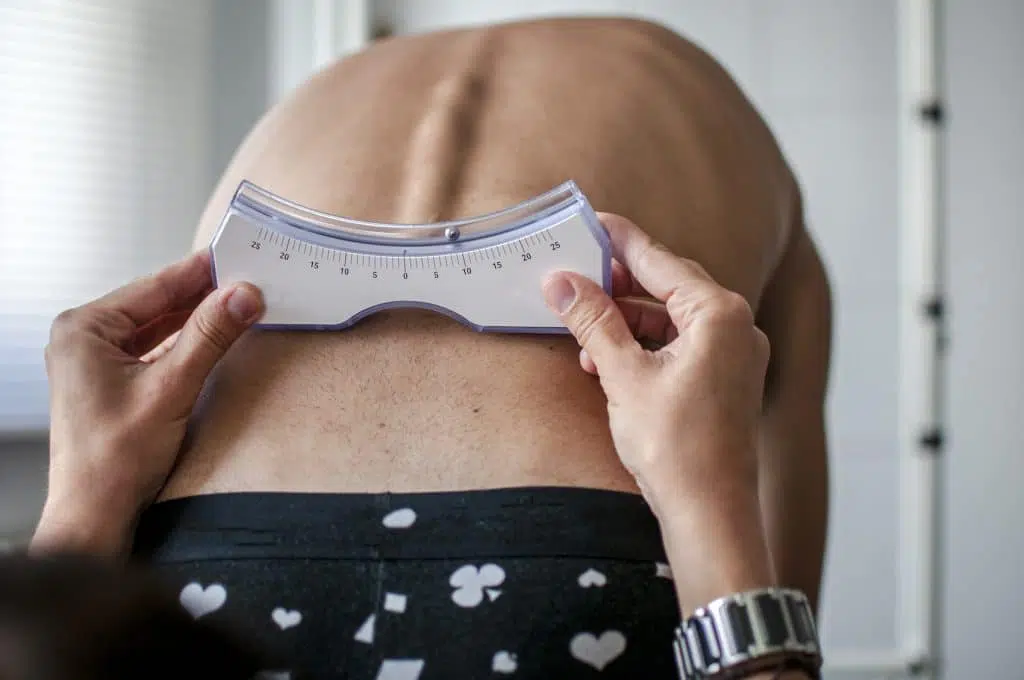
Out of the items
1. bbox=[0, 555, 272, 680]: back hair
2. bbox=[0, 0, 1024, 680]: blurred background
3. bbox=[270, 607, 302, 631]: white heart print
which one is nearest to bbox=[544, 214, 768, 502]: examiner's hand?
bbox=[270, 607, 302, 631]: white heart print

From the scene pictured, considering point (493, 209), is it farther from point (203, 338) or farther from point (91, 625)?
point (91, 625)

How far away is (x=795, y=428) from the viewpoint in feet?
3.46

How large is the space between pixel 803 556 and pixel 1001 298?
1.59 meters

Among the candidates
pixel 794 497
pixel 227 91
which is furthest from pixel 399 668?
pixel 227 91

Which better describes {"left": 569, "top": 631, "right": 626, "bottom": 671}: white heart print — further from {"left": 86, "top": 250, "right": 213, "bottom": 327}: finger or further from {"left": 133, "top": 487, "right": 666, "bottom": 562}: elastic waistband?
{"left": 86, "top": 250, "right": 213, "bottom": 327}: finger

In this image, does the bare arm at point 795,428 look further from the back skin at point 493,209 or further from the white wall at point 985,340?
the white wall at point 985,340

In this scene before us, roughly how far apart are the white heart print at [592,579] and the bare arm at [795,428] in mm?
547

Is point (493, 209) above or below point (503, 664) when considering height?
above

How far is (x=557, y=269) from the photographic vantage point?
628 millimetres

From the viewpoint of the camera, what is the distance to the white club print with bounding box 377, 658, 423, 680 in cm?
52

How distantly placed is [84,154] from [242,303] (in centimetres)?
133

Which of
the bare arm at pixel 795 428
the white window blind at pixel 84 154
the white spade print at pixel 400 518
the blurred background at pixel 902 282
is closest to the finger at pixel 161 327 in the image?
the white spade print at pixel 400 518

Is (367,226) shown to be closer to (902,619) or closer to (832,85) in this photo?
(832,85)

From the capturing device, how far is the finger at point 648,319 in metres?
0.67
